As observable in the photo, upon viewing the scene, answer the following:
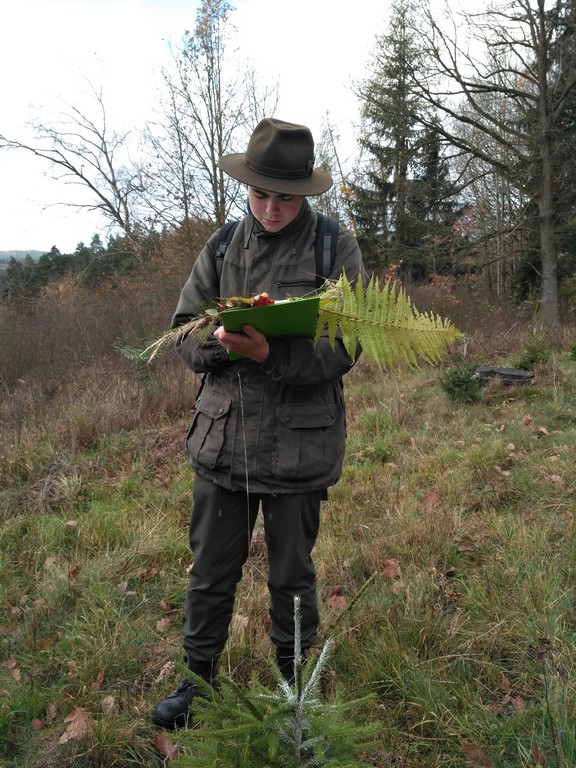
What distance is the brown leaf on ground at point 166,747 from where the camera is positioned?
6.51ft

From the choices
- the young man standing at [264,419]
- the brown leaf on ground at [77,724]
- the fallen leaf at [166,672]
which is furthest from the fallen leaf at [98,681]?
the young man standing at [264,419]

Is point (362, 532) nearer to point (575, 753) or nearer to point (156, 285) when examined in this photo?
point (575, 753)

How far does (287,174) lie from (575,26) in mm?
15983

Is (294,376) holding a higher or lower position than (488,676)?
higher

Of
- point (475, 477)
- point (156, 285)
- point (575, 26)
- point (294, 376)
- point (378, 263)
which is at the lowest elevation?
point (475, 477)

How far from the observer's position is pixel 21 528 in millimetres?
3740

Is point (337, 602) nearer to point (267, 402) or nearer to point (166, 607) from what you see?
point (166, 607)

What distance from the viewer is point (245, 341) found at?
1.52 m

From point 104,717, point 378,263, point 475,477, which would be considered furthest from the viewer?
point 378,263

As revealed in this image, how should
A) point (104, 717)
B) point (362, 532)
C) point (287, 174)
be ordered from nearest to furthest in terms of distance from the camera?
point (287, 174)
point (104, 717)
point (362, 532)

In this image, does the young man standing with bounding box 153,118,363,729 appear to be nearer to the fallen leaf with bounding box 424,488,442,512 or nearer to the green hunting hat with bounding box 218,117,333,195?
the green hunting hat with bounding box 218,117,333,195

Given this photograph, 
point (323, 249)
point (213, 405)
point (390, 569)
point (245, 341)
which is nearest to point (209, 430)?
point (213, 405)

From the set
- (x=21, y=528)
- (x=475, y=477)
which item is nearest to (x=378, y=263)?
(x=475, y=477)

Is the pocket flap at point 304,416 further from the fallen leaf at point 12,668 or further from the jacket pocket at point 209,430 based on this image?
the fallen leaf at point 12,668
